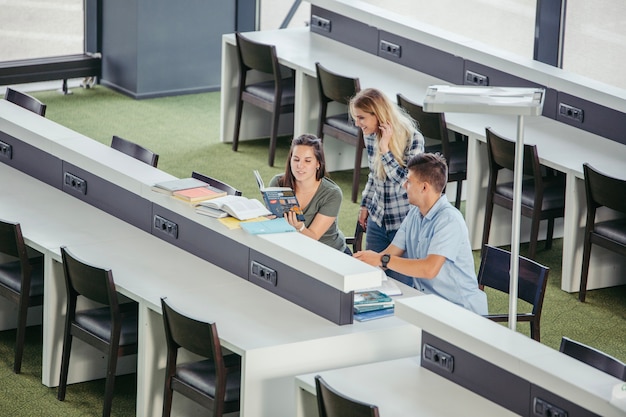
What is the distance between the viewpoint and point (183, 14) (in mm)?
11273

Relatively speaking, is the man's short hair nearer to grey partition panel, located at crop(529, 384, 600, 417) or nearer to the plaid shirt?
the plaid shirt

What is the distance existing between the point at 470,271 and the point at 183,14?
6.16 metres

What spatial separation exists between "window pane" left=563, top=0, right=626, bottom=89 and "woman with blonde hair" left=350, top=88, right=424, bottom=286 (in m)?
3.44

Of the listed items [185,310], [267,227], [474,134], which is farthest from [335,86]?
[185,310]

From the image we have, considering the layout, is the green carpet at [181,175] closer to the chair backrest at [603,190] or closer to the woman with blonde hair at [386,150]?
the chair backrest at [603,190]

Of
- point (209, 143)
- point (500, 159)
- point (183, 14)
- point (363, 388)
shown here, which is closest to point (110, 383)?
point (363, 388)

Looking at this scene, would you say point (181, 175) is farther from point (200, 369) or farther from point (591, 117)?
point (200, 369)

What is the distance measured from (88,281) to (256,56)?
4.12 meters

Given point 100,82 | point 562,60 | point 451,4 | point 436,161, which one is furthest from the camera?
point 100,82

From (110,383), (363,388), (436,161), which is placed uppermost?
→ (436,161)

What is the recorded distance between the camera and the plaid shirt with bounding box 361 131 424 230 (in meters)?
6.54

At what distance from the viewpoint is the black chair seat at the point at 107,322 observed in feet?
18.9

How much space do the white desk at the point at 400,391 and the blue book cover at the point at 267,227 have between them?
2.85 ft

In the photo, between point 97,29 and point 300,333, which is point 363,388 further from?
point 97,29
